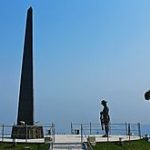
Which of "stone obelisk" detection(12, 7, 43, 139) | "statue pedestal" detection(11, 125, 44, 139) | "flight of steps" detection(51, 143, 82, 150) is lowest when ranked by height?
"flight of steps" detection(51, 143, 82, 150)

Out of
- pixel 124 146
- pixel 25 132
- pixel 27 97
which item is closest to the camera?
pixel 124 146

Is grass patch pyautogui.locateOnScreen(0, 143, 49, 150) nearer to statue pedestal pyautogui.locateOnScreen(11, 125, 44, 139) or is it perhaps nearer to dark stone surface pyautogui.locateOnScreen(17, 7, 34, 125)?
statue pedestal pyautogui.locateOnScreen(11, 125, 44, 139)

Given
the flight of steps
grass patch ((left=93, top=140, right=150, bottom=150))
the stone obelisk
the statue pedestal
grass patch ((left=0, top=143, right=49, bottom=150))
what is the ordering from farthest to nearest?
the stone obelisk → the statue pedestal → grass patch ((left=93, top=140, right=150, bottom=150)) → grass patch ((left=0, top=143, right=49, bottom=150)) → the flight of steps

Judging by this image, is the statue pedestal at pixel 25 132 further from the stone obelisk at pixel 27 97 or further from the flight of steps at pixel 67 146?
the flight of steps at pixel 67 146

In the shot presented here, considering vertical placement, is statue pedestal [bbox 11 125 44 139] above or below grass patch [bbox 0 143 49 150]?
above

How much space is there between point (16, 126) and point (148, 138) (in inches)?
352

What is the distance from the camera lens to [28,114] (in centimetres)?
2881

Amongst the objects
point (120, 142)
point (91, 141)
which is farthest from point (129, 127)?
point (91, 141)

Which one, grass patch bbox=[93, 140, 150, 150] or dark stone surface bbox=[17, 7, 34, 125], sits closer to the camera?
grass patch bbox=[93, 140, 150, 150]

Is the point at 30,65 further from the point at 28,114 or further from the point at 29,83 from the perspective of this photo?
the point at 28,114

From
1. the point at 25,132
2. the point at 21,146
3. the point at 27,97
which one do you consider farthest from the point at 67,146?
the point at 27,97

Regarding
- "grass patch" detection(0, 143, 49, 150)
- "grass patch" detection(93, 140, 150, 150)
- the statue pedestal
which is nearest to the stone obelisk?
the statue pedestal

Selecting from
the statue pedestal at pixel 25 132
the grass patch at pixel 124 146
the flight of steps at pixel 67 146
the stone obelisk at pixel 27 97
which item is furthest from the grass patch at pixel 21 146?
the stone obelisk at pixel 27 97

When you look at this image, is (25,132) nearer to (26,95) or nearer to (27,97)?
(27,97)
